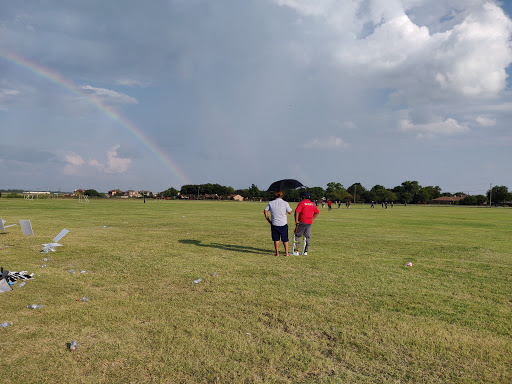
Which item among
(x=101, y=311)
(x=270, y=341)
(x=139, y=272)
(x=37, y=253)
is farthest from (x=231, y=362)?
(x=37, y=253)

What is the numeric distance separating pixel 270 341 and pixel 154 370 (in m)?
1.54

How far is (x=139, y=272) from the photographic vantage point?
8547mm

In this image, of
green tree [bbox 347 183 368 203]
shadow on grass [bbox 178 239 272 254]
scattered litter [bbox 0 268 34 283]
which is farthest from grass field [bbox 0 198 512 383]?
green tree [bbox 347 183 368 203]

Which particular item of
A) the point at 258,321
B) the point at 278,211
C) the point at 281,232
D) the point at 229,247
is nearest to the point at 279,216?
the point at 278,211

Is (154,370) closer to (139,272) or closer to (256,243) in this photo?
(139,272)

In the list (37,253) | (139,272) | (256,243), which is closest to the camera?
(139,272)

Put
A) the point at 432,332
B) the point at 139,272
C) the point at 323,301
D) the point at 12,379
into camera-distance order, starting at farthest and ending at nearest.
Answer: the point at 139,272 → the point at 323,301 → the point at 432,332 → the point at 12,379

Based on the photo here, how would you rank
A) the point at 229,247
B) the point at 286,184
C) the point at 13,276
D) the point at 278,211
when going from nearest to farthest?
the point at 13,276, the point at 278,211, the point at 286,184, the point at 229,247

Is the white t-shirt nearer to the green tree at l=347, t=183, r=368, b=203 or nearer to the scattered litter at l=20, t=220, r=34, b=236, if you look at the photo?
the scattered litter at l=20, t=220, r=34, b=236

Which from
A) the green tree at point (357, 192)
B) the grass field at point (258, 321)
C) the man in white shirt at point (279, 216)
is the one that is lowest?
the grass field at point (258, 321)

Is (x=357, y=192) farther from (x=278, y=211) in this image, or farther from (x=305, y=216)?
(x=278, y=211)

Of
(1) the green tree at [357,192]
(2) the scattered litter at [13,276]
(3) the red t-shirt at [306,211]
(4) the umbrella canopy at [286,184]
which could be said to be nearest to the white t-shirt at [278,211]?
(4) the umbrella canopy at [286,184]

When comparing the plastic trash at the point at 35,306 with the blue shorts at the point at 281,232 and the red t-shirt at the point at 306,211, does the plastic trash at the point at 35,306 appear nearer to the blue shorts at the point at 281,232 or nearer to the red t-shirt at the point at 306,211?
the blue shorts at the point at 281,232

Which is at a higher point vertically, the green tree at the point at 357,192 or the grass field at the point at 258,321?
the green tree at the point at 357,192
